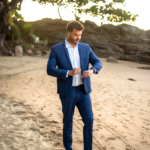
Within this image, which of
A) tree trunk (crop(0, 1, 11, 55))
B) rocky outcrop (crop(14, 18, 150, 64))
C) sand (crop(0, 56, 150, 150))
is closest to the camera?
sand (crop(0, 56, 150, 150))

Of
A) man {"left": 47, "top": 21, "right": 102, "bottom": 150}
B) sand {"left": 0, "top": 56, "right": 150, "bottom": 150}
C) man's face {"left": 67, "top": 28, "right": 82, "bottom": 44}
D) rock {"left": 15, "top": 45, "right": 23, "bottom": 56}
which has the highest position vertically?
man's face {"left": 67, "top": 28, "right": 82, "bottom": 44}

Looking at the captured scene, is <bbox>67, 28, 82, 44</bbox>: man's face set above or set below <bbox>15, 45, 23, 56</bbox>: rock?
above

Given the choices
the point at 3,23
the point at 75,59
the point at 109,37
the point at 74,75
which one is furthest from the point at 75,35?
the point at 109,37

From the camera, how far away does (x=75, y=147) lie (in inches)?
136

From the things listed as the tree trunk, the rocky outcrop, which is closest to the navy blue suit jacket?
the tree trunk

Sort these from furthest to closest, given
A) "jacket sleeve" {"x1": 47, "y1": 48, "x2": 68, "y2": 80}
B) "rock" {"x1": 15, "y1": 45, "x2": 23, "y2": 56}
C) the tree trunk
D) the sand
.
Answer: "rock" {"x1": 15, "y1": 45, "x2": 23, "y2": 56}, the tree trunk, the sand, "jacket sleeve" {"x1": 47, "y1": 48, "x2": 68, "y2": 80}

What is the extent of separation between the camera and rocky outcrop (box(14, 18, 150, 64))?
2741 centimetres

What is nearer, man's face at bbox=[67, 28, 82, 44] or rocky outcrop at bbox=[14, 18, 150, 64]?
man's face at bbox=[67, 28, 82, 44]

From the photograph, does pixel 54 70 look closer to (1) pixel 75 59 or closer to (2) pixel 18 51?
(1) pixel 75 59

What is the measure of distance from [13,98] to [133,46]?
25.1 meters

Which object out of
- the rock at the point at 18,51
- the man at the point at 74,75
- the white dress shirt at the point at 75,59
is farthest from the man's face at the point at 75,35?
the rock at the point at 18,51

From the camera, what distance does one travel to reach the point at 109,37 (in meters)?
31.2

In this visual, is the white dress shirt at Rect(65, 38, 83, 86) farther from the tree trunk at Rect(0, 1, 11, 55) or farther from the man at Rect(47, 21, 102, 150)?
the tree trunk at Rect(0, 1, 11, 55)

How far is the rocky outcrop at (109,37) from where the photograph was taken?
89.9ft
